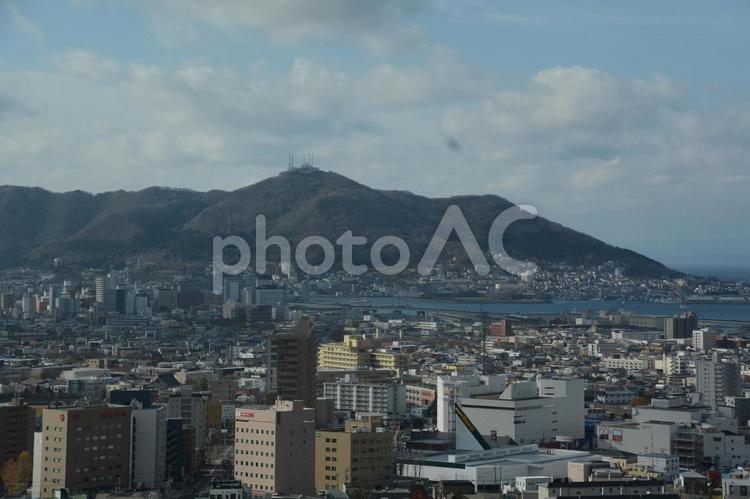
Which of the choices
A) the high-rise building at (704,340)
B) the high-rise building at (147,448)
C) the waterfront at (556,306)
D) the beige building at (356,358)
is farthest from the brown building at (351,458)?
the waterfront at (556,306)

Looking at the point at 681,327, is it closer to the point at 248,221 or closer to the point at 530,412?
the point at 530,412

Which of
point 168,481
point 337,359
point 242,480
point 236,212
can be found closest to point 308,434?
point 242,480

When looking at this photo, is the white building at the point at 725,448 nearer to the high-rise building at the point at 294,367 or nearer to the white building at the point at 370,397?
the high-rise building at the point at 294,367

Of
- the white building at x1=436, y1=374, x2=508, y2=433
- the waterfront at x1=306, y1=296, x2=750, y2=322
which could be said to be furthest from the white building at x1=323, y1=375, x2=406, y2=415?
the waterfront at x1=306, y1=296, x2=750, y2=322

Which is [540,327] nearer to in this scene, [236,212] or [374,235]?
[374,235]

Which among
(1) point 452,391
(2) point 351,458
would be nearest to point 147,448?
(2) point 351,458

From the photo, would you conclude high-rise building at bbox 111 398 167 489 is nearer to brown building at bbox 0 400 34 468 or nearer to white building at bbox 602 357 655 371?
brown building at bbox 0 400 34 468
